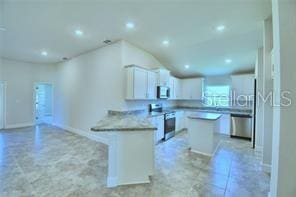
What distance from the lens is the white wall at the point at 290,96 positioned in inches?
63.1

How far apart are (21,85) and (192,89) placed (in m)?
7.66

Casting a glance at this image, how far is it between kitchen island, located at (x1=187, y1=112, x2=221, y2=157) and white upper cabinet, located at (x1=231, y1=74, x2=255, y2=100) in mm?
2559

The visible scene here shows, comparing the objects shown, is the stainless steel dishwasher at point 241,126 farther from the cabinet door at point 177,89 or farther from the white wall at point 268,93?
the white wall at point 268,93

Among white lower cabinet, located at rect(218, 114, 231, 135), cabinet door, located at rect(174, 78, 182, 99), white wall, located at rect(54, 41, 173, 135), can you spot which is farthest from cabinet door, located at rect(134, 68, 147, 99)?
white lower cabinet, located at rect(218, 114, 231, 135)

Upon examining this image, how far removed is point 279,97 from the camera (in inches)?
64.4

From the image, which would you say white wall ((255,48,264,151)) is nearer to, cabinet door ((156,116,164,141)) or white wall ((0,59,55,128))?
cabinet door ((156,116,164,141))

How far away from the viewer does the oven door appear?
5418mm

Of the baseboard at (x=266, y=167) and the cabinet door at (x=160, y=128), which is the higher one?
the cabinet door at (x=160, y=128)

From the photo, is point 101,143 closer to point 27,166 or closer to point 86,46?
point 27,166

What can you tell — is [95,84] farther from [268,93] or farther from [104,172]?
[268,93]

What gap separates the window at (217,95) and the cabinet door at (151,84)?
10.5 feet

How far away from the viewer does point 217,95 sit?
7027 mm

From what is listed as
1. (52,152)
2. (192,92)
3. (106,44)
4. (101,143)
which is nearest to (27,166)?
(52,152)

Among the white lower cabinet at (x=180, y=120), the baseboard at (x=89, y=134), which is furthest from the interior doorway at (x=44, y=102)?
the white lower cabinet at (x=180, y=120)
